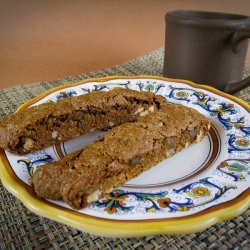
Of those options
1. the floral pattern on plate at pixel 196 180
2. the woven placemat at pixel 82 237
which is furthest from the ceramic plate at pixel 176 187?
the woven placemat at pixel 82 237

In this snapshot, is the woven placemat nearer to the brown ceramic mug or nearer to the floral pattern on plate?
the floral pattern on plate

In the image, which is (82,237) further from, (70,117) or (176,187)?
(70,117)

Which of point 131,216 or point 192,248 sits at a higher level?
point 131,216

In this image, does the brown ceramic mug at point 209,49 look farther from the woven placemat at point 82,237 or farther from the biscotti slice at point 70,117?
the woven placemat at point 82,237

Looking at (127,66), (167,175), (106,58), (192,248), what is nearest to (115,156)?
(167,175)

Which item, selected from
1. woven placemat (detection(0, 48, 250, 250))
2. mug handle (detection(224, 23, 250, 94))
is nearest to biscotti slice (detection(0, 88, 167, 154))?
woven placemat (detection(0, 48, 250, 250))

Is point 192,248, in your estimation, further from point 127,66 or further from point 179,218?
point 127,66
